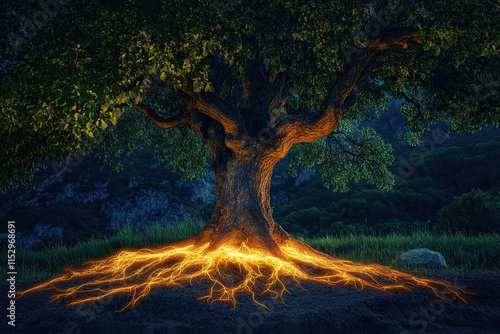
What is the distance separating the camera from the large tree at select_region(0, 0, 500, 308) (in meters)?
6.25

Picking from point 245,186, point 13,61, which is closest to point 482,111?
point 245,186

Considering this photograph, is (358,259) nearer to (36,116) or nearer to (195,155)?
(195,155)

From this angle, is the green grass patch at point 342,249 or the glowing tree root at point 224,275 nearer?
the glowing tree root at point 224,275

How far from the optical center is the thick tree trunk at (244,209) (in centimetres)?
868

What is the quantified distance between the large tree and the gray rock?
4.52 metres

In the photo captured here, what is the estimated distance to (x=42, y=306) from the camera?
5.79 m

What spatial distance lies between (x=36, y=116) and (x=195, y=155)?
34.4 ft

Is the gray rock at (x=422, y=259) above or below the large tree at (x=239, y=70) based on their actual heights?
below

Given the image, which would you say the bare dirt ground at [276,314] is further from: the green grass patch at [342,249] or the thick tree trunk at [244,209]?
the green grass patch at [342,249]

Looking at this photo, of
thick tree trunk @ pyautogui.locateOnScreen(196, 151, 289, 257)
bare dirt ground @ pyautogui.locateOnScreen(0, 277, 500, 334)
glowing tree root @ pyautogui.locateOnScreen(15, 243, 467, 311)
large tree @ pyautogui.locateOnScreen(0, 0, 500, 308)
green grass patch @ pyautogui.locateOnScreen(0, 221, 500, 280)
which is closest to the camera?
bare dirt ground @ pyautogui.locateOnScreen(0, 277, 500, 334)

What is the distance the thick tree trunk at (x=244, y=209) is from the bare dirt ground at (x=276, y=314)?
224 cm

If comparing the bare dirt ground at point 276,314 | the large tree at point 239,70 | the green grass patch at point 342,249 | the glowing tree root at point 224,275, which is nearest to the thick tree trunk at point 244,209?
the large tree at point 239,70

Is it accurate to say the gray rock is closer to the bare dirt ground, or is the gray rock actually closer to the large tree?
the bare dirt ground

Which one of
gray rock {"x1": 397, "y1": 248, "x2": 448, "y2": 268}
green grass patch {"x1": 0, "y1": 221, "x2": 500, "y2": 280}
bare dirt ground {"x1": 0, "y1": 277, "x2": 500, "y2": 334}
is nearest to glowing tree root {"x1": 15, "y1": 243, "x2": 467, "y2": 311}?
bare dirt ground {"x1": 0, "y1": 277, "x2": 500, "y2": 334}
